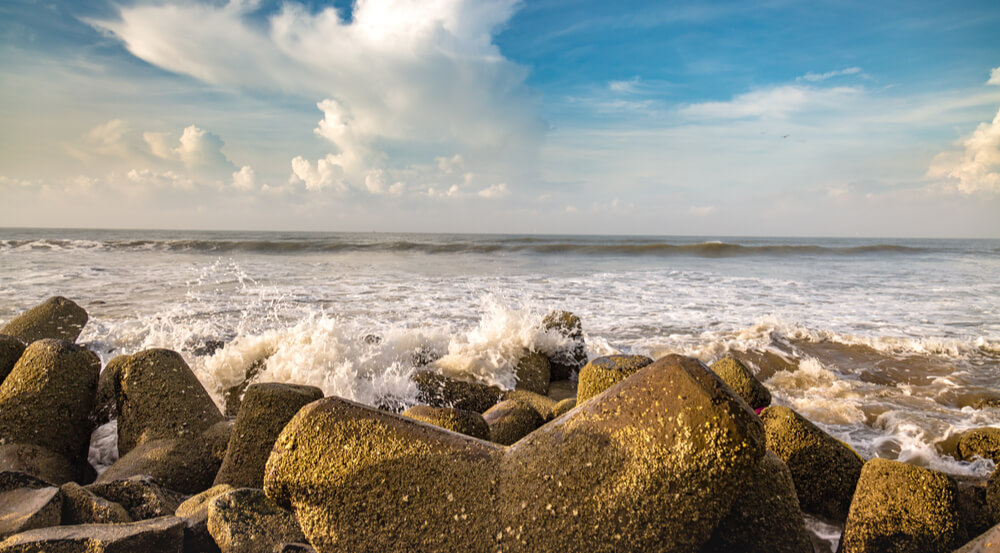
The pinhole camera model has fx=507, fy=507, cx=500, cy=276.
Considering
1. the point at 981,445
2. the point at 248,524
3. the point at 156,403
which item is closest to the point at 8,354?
the point at 156,403

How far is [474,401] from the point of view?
418cm

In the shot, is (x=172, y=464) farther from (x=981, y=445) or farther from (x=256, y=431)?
(x=981, y=445)

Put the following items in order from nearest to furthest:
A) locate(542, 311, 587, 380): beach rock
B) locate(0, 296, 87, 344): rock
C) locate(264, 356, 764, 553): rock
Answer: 1. locate(264, 356, 764, 553): rock
2. locate(0, 296, 87, 344): rock
3. locate(542, 311, 587, 380): beach rock

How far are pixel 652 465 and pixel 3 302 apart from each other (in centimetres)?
1123

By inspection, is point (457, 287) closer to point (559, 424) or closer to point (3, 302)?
point (3, 302)

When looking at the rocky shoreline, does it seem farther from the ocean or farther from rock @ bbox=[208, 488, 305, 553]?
the ocean

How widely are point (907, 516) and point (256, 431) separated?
9.75 feet

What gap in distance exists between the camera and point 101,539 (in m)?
1.72

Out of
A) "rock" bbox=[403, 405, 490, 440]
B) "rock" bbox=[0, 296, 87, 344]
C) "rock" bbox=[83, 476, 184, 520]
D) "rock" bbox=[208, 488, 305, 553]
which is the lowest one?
"rock" bbox=[83, 476, 184, 520]

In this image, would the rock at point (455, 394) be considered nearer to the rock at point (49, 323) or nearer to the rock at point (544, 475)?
the rock at point (544, 475)

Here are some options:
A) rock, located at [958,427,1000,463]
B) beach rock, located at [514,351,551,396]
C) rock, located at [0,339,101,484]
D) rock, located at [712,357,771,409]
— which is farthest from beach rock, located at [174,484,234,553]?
rock, located at [958,427,1000,463]

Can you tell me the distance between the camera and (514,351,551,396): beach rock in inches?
185

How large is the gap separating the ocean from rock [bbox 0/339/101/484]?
0.84 ft

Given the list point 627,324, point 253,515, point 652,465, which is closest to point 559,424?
point 652,465
